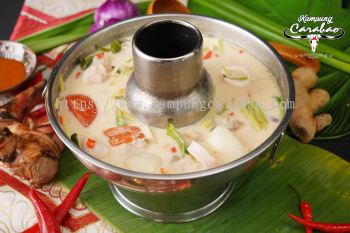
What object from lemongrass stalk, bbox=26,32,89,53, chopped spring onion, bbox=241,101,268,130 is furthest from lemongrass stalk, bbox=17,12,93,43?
chopped spring onion, bbox=241,101,268,130

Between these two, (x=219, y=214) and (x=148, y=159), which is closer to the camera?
(x=148, y=159)

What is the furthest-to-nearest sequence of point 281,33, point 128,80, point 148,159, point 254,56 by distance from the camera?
1. point 281,33
2. point 254,56
3. point 128,80
4. point 148,159

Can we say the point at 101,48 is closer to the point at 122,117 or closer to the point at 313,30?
the point at 122,117

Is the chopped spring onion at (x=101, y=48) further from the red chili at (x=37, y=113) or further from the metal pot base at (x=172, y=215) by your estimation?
the metal pot base at (x=172, y=215)

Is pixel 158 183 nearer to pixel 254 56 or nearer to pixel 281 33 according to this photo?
pixel 254 56

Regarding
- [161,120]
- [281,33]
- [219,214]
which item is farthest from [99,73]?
[281,33]

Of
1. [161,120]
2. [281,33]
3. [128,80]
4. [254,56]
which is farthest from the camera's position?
[281,33]

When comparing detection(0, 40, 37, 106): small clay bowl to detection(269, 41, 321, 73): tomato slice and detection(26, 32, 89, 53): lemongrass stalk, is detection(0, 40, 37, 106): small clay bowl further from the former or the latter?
detection(269, 41, 321, 73): tomato slice

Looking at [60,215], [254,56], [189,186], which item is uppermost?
[254,56]
